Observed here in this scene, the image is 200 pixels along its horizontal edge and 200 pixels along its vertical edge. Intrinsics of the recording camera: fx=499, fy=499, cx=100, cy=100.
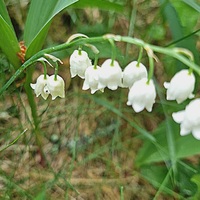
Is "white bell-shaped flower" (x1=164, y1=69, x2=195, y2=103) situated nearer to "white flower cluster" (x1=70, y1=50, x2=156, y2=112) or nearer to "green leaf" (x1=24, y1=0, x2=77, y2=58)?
"white flower cluster" (x1=70, y1=50, x2=156, y2=112)

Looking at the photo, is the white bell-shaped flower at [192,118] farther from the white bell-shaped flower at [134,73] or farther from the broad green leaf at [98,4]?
the broad green leaf at [98,4]

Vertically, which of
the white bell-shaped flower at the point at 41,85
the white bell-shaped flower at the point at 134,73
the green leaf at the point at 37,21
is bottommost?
the white bell-shaped flower at the point at 41,85

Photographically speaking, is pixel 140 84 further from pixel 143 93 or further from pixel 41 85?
pixel 41 85

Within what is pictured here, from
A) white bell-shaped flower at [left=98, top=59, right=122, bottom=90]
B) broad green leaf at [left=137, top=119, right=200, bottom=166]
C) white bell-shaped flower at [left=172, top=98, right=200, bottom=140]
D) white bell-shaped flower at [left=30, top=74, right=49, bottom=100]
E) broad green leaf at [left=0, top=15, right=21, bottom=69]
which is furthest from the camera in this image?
broad green leaf at [left=137, top=119, right=200, bottom=166]

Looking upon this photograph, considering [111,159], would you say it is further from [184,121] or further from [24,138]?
[184,121]

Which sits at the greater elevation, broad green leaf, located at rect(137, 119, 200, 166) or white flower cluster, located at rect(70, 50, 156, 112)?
white flower cluster, located at rect(70, 50, 156, 112)

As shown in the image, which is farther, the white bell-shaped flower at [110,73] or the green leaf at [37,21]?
the green leaf at [37,21]

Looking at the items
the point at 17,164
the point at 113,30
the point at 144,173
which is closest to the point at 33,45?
the point at 17,164

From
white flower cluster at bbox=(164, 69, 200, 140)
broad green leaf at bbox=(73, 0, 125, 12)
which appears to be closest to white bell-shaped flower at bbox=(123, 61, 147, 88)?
white flower cluster at bbox=(164, 69, 200, 140)

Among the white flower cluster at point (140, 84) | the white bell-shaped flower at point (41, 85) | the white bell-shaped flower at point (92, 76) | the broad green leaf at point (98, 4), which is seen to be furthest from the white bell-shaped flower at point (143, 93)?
the broad green leaf at point (98, 4)
